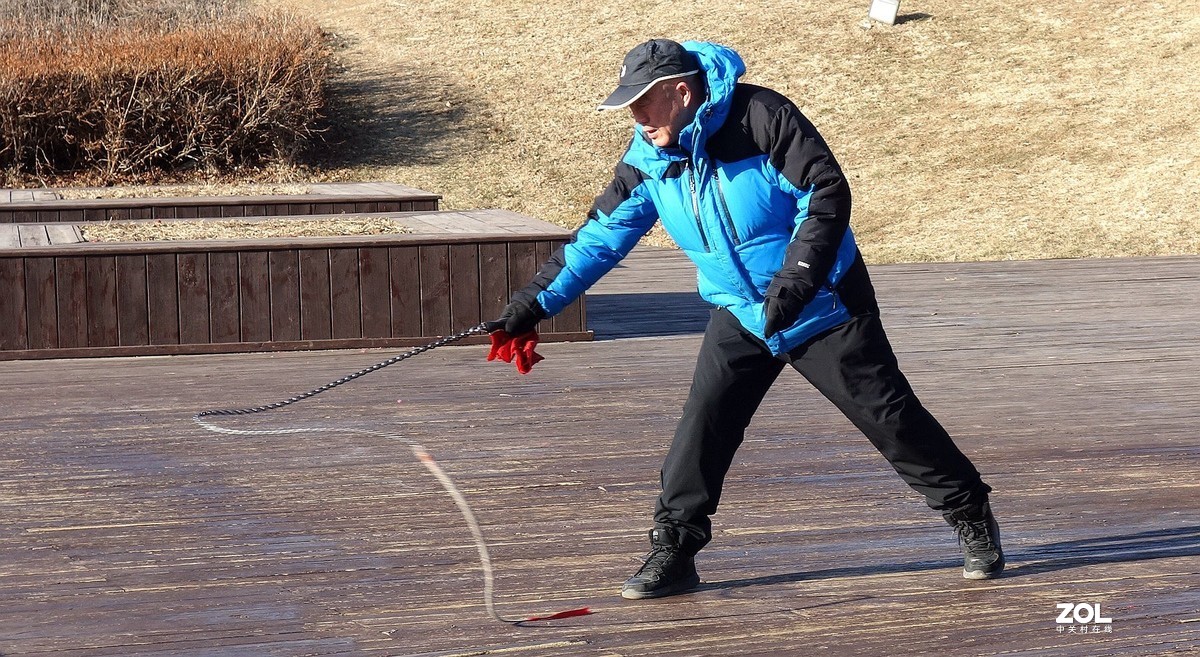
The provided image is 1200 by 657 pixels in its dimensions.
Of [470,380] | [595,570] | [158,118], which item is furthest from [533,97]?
[595,570]

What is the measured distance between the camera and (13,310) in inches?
344

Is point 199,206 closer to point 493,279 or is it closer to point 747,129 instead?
point 493,279

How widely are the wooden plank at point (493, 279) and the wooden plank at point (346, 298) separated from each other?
0.76 metres

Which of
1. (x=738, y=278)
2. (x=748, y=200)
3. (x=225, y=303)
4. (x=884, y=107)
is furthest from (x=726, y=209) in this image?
(x=884, y=107)

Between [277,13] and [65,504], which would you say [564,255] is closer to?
[65,504]

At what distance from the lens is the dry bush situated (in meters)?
19.7

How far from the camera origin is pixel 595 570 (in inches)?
178

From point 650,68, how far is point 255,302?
564 centimetres

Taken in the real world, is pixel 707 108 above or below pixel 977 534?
above

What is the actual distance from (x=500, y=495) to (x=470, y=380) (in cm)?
262

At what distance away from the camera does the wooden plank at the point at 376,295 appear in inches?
360

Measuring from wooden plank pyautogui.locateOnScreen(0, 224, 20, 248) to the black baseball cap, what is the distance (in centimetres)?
601

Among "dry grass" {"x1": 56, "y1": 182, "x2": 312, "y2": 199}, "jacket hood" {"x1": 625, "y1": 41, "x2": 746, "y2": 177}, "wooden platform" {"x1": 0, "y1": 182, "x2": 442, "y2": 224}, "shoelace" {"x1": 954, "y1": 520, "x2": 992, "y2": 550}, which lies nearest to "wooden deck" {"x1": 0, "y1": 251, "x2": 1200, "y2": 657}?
"shoelace" {"x1": 954, "y1": 520, "x2": 992, "y2": 550}

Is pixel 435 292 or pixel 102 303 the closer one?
pixel 102 303
